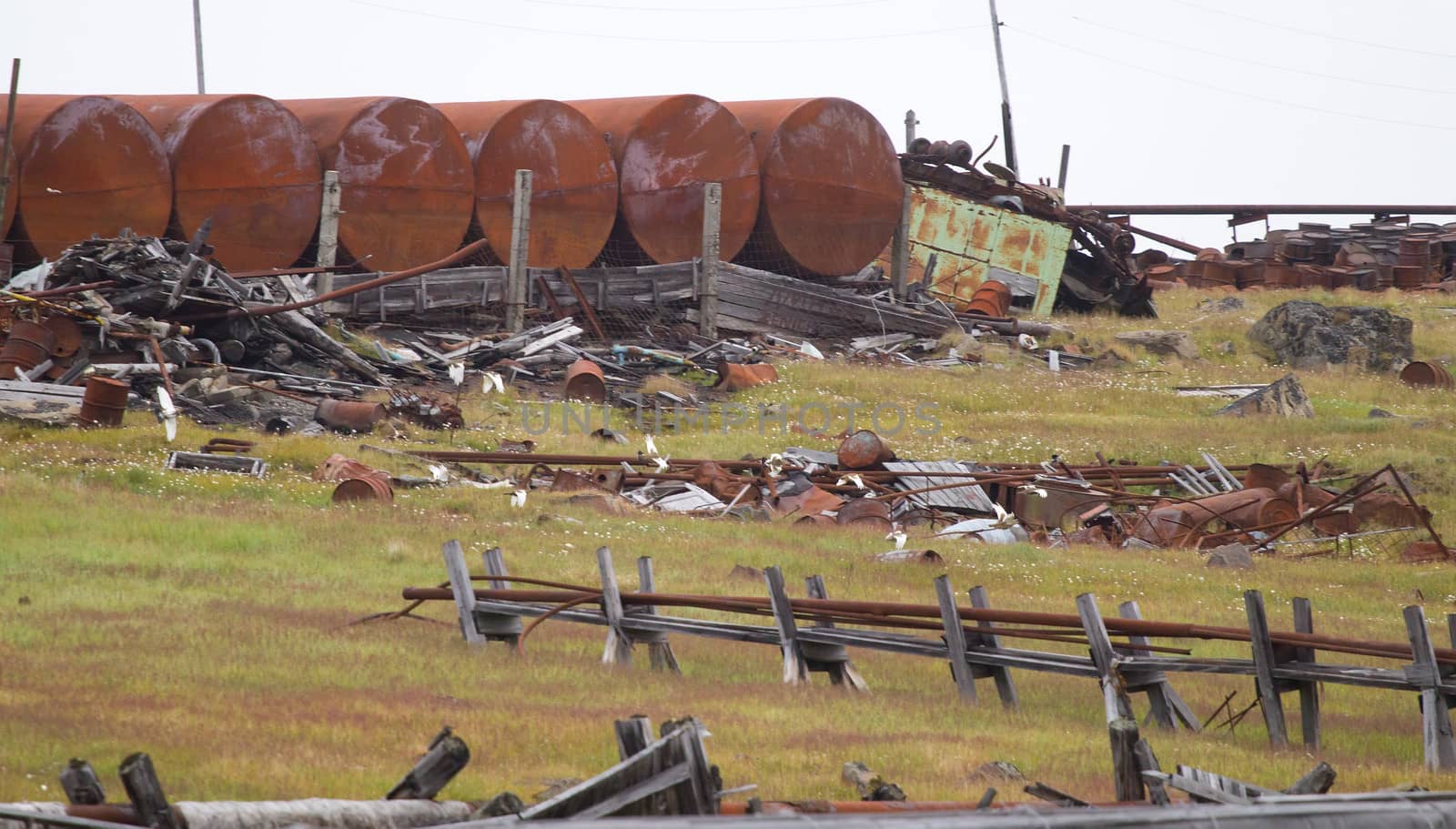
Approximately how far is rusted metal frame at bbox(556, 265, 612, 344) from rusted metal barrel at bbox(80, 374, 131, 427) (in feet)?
29.7

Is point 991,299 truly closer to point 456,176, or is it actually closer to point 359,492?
point 456,176

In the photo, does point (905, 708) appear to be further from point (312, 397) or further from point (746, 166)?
point (746, 166)

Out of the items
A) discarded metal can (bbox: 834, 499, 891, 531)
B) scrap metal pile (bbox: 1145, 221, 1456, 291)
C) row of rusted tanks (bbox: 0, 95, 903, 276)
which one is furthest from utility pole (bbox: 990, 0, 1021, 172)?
discarded metal can (bbox: 834, 499, 891, 531)

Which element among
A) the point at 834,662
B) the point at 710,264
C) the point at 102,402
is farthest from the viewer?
the point at 710,264

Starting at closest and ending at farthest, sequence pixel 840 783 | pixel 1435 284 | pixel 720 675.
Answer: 1. pixel 840 783
2. pixel 720 675
3. pixel 1435 284

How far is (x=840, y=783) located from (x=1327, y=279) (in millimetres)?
36243

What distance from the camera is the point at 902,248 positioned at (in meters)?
29.3

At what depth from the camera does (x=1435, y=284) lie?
132 feet

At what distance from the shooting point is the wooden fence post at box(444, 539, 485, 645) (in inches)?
380

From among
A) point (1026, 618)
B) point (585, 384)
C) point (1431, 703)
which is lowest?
point (585, 384)

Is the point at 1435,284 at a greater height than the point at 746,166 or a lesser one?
lesser

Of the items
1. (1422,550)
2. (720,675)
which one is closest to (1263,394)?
(1422,550)

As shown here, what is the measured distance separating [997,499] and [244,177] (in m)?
10.6

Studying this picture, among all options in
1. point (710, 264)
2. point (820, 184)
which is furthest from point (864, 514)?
point (820, 184)
